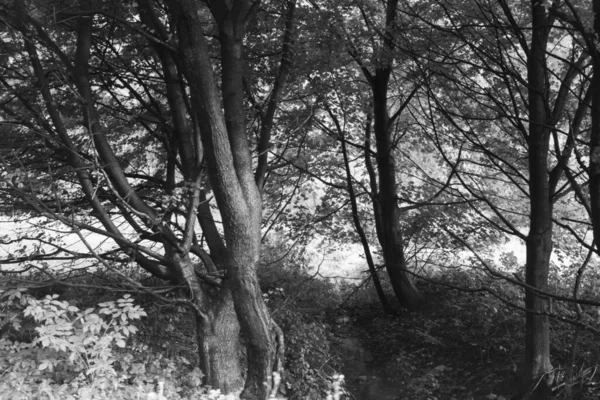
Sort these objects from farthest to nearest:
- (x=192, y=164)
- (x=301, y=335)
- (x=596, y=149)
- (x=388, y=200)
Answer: (x=388, y=200)
(x=301, y=335)
(x=192, y=164)
(x=596, y=149)

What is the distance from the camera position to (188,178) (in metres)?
6.15

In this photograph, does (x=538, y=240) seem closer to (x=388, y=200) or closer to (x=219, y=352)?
(x=219, y=352)

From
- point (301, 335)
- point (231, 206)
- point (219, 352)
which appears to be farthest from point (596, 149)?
point (301, 335)

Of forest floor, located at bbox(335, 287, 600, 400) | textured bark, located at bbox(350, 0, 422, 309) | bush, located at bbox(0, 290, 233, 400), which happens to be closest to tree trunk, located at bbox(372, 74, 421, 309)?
textured bark, located at bbox(350, 0, 422, 309)

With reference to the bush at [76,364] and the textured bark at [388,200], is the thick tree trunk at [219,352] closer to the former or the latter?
the bush at [76,364]

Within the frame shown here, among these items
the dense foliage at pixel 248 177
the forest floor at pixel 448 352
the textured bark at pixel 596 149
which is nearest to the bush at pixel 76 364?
the dense foliage at pixel 248 177

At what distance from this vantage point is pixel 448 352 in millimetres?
8312

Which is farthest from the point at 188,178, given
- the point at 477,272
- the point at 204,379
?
the point at 477,272

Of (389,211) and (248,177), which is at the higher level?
(389,211)

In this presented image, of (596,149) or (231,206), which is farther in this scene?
(231,206)

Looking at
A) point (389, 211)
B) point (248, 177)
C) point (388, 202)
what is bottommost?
point (248, 177)

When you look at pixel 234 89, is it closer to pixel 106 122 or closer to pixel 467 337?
pixel 106 122

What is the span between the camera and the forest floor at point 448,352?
6.96m

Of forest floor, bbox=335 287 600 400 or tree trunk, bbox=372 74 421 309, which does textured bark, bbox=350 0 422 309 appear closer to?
tree trunk, bbox=372 74 421 309
